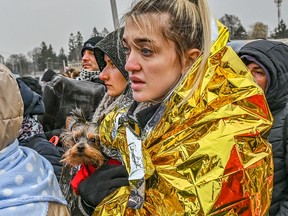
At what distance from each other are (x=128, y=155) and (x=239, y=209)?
472mm

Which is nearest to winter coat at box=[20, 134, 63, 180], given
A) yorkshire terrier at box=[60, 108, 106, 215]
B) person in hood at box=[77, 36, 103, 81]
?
yorkshire terrier at box=[60, 108, 106, 215]

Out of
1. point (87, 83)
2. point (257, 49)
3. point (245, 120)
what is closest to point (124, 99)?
point (245, 120)

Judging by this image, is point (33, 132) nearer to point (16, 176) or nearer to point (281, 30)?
point (16, 176)

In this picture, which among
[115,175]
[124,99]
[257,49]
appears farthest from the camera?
[257,49]

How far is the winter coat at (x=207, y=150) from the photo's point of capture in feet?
4.54

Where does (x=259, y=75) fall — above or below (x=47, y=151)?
above

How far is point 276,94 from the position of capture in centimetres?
243

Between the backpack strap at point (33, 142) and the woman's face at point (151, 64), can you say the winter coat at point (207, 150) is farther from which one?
the backpack strap at point (33, 142)

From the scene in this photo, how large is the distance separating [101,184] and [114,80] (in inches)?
25.8

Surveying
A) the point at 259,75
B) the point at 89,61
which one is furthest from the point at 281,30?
the point at 259,75

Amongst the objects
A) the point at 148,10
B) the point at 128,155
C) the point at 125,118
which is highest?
the point at 148,10

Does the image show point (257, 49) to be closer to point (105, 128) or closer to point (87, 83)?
point (105, 128)

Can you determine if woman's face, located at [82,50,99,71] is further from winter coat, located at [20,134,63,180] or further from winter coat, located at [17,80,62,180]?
winter coat, located at [20,134,63,180]

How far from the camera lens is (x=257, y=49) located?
8.25ft
